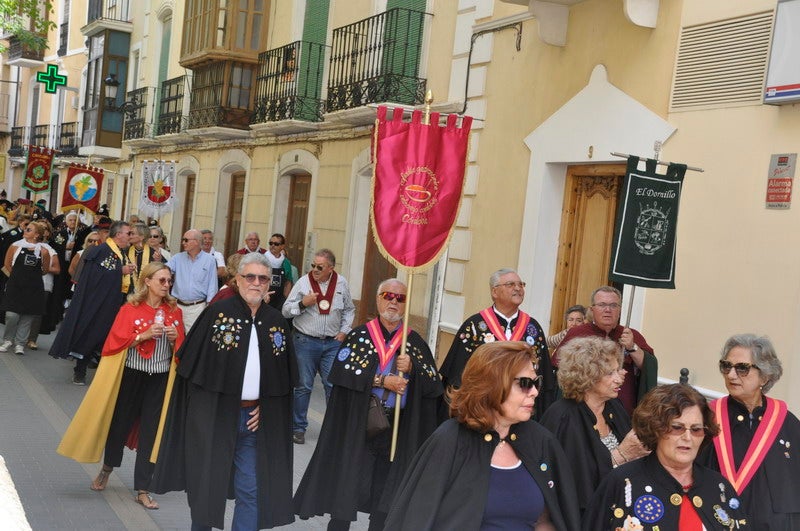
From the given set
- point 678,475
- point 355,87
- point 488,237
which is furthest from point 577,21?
point 678,475

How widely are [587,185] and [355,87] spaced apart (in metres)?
5.86

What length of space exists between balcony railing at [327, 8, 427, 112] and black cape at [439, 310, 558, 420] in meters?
8.06

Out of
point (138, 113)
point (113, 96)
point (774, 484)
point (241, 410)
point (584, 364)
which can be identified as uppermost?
point (113, 96)

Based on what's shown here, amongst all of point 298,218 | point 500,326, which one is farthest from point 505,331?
point 298,218

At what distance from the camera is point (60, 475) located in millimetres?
8906

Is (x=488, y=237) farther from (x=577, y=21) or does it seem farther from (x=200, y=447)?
(x=200, y=447)

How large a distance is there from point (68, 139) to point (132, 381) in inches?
1279

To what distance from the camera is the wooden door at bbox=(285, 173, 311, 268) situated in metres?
20.0

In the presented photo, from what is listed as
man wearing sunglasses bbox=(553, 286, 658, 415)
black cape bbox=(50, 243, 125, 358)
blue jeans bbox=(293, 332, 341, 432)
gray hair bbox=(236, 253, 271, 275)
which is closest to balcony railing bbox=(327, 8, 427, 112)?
black cape bbox=(50, 243, 125, 358)

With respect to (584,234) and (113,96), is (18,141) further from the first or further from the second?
(584,234)

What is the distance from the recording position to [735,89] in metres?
9.55

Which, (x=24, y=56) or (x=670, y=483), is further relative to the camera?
(x=24, y=56)

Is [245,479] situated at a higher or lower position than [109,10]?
lower

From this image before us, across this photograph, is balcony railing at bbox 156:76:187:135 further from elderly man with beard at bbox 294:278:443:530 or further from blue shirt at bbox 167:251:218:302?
elderly man with beard at bbox 294:278:443:530
